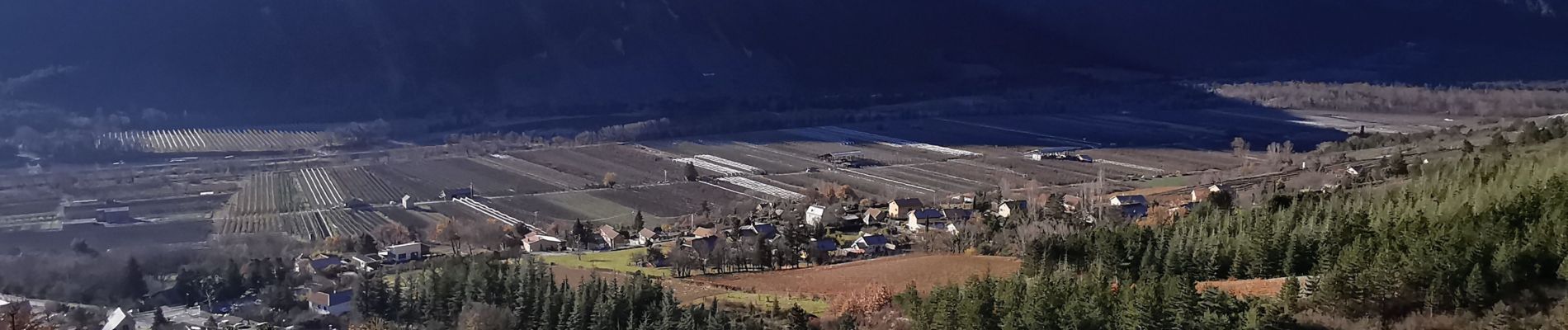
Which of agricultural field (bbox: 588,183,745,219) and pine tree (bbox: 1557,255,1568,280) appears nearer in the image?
pine tree (bbox: 1557,255,1568,280)

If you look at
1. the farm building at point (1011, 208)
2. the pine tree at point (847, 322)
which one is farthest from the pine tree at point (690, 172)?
the pine tree at point (847, 322)

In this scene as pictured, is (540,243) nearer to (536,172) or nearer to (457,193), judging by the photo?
(457,193)

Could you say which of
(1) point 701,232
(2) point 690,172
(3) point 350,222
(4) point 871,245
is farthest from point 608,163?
(4) point 871,245

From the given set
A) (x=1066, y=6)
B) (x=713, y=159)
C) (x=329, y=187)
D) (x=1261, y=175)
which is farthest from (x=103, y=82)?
(x=1066, y=6)

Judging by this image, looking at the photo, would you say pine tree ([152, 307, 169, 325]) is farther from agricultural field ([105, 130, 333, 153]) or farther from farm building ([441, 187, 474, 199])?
agricultural field ([105, 130, 333, 153])

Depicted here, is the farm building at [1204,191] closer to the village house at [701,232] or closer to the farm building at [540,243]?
the village house at [701,232]

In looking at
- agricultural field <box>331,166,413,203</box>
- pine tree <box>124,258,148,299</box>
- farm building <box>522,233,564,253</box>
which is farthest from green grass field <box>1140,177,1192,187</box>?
pine tree <box>124,258,148,299</box>
